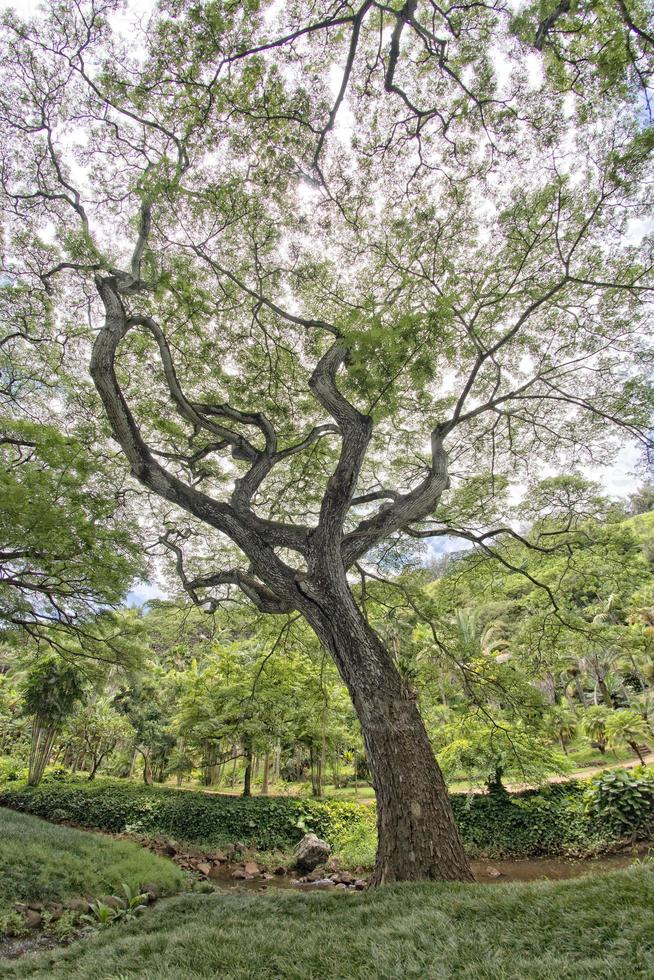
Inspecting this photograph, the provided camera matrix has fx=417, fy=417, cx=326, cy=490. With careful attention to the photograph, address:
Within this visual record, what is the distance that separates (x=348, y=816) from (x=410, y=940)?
9.45m

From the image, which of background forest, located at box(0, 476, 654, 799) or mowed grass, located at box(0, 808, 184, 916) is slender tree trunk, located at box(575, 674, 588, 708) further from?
mowed grass, located at box(0, 808, 184, 916)

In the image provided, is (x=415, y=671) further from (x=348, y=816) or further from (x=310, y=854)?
(x=348, y=816)

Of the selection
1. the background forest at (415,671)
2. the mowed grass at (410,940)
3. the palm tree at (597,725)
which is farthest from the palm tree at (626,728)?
the mowed grass at (410,940)

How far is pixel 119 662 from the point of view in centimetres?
774

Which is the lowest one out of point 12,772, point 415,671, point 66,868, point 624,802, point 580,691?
point 12,772

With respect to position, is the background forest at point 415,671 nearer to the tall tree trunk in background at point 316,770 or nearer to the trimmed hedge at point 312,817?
the tall tree trunk in background at point 316,770

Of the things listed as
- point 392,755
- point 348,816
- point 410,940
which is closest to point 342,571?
point 392,755

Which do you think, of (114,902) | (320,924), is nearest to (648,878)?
(320,924)

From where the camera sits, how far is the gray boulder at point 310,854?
7430 mm

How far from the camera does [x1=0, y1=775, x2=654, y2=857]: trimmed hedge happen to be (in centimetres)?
765

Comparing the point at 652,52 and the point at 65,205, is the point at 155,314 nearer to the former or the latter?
the point at 65,205

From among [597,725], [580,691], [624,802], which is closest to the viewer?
[624,802]

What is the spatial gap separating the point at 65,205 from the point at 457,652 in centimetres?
783

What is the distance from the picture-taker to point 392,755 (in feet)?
11.6
